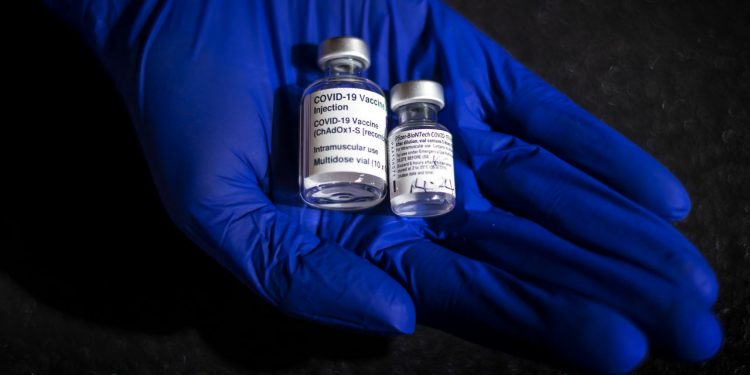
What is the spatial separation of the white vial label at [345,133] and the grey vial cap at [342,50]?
12 centimetres

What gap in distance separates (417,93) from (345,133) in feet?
0.73

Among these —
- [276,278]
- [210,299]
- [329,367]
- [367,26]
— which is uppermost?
[367,26]

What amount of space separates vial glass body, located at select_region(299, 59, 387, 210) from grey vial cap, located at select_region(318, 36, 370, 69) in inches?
3.0

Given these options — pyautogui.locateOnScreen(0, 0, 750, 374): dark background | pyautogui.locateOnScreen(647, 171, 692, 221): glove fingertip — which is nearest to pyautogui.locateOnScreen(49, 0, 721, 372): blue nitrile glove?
pyautogui.locateOnScreen(647, 171, 692, 221): glove fingertip

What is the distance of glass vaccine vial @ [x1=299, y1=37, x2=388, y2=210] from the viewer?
108 cm

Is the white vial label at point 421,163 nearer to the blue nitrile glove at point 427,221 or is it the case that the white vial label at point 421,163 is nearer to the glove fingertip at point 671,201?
the blue nitrile glove at point 427,221

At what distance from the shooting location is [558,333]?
938 millimetres

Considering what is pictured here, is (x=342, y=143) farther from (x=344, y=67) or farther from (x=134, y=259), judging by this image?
(x=134, y=259)

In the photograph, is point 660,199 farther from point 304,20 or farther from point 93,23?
point 93,23

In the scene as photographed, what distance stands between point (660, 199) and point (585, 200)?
0.48 ft

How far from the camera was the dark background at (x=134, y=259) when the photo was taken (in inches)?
50.7

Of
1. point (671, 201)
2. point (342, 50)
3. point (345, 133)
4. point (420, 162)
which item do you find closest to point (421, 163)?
point (420, 162)

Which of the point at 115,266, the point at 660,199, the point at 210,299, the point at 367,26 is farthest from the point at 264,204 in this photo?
the point at 660,199

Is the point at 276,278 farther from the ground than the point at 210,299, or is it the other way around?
the point at 276,278
